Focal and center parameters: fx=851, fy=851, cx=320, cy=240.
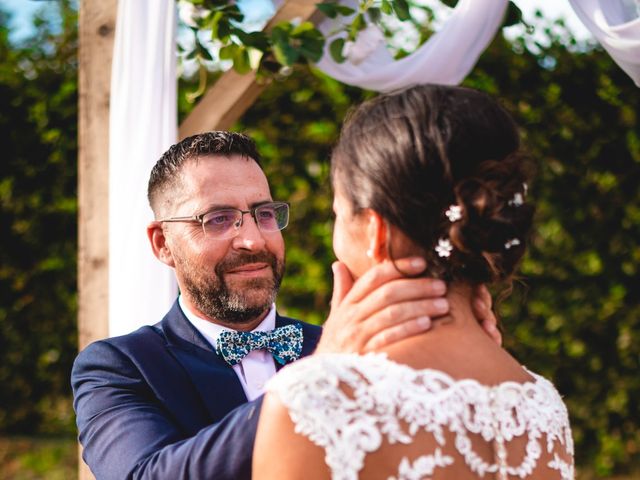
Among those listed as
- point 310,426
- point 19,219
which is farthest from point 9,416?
point 310,426

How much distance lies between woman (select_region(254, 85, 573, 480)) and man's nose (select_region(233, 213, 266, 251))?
903mm

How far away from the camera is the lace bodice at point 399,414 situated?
1670 mm

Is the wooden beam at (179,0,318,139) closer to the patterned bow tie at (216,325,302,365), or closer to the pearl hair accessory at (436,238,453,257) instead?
the patterned bow tie at (216,325,302,365)

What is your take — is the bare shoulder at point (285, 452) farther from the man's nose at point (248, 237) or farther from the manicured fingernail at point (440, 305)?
the man's nose at point (248, 237)

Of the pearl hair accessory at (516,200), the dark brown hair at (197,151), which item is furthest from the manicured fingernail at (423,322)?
the dark brown hair at (197,151)

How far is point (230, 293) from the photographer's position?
2.77 m

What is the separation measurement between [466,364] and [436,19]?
13.9 feet

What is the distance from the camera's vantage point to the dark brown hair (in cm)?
289

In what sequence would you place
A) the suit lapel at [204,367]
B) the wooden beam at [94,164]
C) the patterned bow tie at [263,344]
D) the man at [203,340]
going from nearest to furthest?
the man at [203,340] → the suit lapel at [204,367] → the patterned bow tie at [263,344] → the wooden beam at [94,164]

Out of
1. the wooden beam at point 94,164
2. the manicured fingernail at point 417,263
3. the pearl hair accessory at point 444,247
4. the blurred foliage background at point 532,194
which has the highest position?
the pearl hair accessory at point 444,247

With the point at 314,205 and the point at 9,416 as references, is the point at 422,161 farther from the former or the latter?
the point at 9,416

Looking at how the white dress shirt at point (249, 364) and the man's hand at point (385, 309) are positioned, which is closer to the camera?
the man's hand at point (385, 309)

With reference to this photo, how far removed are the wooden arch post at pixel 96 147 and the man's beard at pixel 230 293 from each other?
1282mm

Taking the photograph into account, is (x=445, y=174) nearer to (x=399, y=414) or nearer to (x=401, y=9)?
(x=399, y=414)
